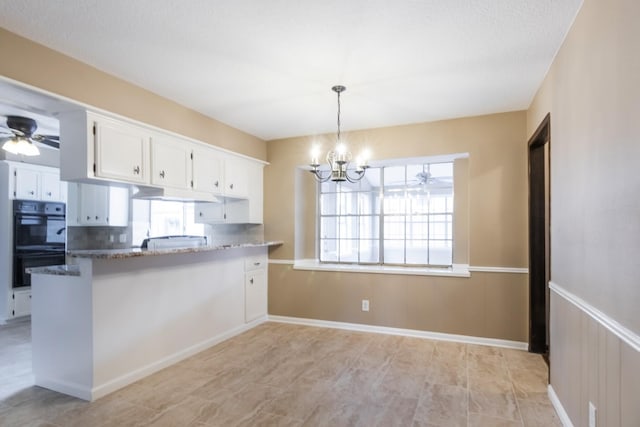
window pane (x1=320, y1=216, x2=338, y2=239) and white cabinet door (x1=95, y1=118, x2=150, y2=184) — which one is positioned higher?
white cabinet door (x1=95, y1=118, x2=150, y2=184)

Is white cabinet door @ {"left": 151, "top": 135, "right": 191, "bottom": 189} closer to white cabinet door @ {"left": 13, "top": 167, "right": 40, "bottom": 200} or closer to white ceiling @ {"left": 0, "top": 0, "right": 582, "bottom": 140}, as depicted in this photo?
white ceiling @ {"left": 0, "top": 0, "right": 582, "bottom": 140}

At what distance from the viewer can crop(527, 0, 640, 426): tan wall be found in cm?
138

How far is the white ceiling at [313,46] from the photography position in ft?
6.69

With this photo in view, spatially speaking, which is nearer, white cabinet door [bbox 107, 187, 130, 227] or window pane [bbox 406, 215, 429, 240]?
window pane [bbox 406, 215, 429, 240]

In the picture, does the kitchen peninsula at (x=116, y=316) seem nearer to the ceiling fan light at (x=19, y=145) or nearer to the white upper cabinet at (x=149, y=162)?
the white upper cabinet at (x=149, y=162)

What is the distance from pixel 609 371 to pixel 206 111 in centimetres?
389

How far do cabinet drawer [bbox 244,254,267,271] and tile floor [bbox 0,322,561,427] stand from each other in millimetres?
1054

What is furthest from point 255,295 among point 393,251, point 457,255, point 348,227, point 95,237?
point 95,237

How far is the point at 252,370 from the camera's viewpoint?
10.5 feet

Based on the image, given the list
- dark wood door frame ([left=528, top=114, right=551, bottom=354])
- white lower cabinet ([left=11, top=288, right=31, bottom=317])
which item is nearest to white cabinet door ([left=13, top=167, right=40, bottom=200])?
white lower cabinet ([left=11, top=288, right=31, bottom=317])

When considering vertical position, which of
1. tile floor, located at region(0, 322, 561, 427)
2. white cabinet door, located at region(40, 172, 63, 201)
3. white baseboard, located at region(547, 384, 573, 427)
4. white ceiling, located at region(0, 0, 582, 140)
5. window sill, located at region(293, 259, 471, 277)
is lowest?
tile floor, located at region(0, 322, 561, 427)

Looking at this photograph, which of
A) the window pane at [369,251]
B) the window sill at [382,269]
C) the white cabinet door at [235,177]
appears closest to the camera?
the window sill at [382,269]

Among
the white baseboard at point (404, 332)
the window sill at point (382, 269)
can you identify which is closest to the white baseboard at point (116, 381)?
the white baseboard at point (404, 332)

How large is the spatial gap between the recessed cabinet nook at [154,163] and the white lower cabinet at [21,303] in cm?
288
